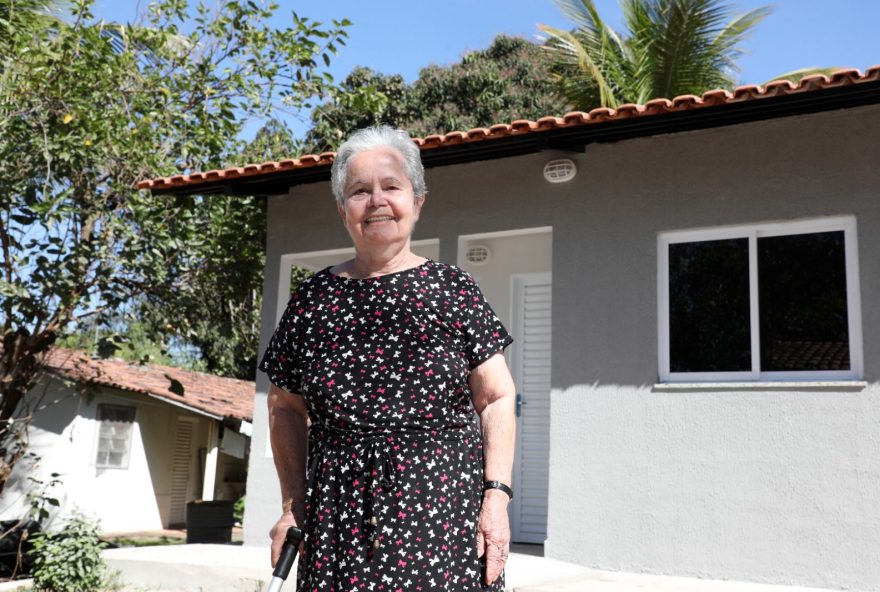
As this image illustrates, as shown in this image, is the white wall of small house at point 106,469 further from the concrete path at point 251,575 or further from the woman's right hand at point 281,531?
the woman's right hand at point 281,531

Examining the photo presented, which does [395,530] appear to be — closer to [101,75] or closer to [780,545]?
[780,545]

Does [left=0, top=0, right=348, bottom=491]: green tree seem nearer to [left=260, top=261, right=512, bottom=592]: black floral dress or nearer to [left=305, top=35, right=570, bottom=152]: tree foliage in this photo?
[left=260, top=261, right=512, bottom=592]: black floral dress

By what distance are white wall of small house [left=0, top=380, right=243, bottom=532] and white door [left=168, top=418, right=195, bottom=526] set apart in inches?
6.0

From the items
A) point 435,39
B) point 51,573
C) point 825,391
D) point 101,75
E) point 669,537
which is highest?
point 435,39

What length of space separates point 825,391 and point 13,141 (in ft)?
22.5

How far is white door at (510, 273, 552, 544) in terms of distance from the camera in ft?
25.5

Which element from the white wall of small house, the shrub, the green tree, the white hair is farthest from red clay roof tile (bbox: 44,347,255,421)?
the white hair

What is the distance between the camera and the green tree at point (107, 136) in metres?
7.82

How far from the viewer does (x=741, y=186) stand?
241 inches

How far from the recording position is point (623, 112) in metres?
5.98

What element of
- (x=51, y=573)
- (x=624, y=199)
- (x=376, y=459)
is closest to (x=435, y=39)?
(x=624, y=199)

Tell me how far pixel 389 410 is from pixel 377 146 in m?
0.73

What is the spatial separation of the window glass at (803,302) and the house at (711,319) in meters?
0.01

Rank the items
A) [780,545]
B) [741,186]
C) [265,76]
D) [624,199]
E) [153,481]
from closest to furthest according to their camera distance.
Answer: [780,545] < [741,186] < [624,199] < [265,76] < [153,481]
